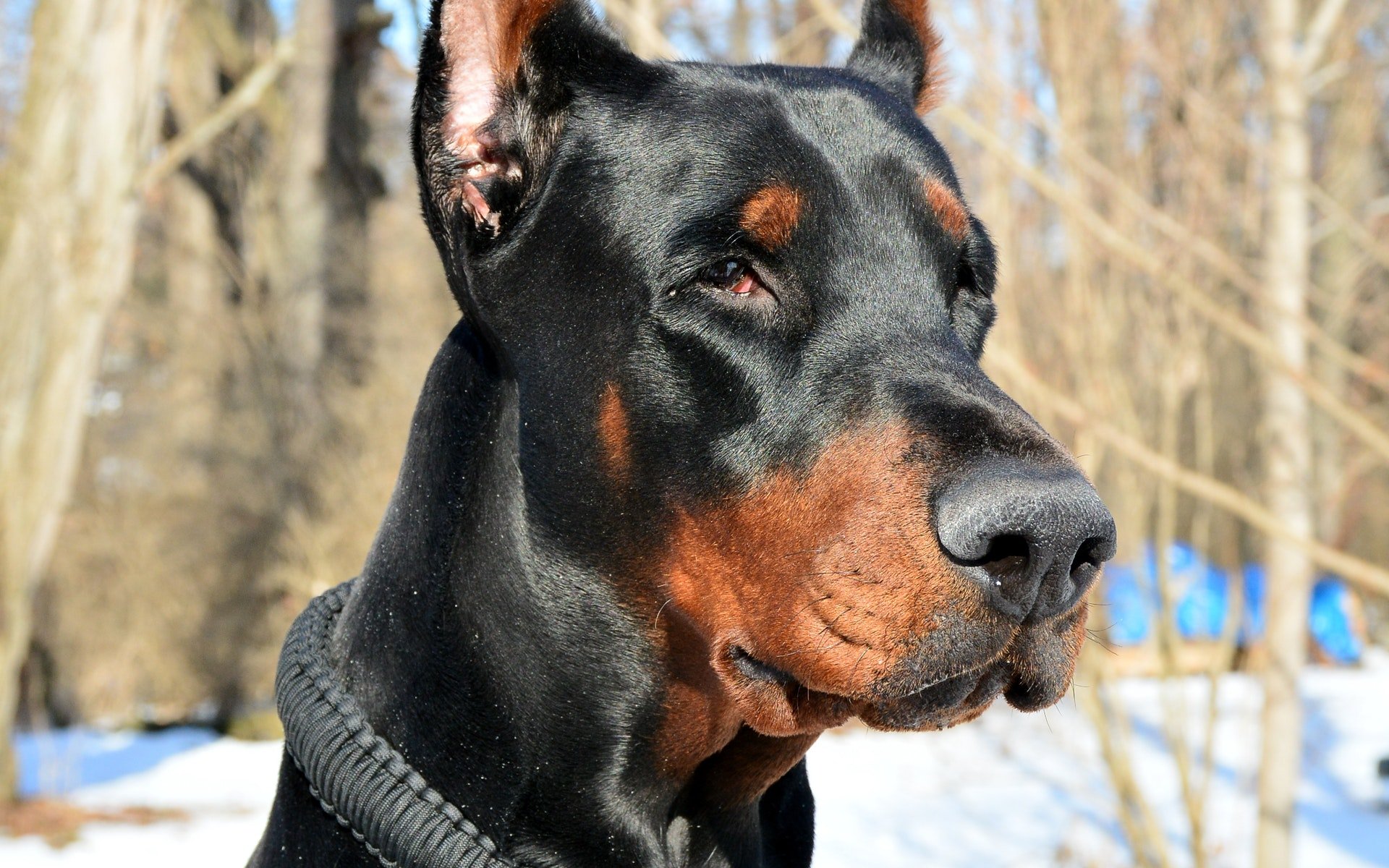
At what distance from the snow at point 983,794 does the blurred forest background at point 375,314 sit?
630mm

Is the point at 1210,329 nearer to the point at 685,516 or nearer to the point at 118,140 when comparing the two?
the point at 685,516

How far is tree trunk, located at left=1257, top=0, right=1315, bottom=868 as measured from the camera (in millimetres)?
4844

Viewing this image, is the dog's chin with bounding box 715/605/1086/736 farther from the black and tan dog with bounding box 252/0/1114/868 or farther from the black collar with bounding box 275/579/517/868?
the black collar with bounding box 275/579/517/868

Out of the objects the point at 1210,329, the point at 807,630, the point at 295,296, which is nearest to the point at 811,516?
the point at 807,630

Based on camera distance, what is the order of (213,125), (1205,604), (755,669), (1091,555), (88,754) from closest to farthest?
(1091,555)
(755,669)
(1205,604)
(213,125)
(88,754)

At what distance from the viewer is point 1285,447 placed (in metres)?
5.24

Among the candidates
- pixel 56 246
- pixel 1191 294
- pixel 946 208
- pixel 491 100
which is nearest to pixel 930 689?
pixel 946 208

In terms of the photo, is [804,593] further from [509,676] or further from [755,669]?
[509,676]

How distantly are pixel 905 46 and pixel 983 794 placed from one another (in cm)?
710

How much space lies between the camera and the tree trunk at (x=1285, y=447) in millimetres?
4844

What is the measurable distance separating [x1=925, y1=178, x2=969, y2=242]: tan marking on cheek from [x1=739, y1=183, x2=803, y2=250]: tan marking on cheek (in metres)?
0.29

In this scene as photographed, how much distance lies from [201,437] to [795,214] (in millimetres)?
9615

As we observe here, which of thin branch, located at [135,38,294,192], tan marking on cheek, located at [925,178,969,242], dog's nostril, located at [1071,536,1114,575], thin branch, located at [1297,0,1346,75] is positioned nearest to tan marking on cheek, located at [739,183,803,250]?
tan marking on cheek, located at [925,178,969,242]

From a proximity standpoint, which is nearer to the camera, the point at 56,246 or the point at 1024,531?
the point at 1024,531
